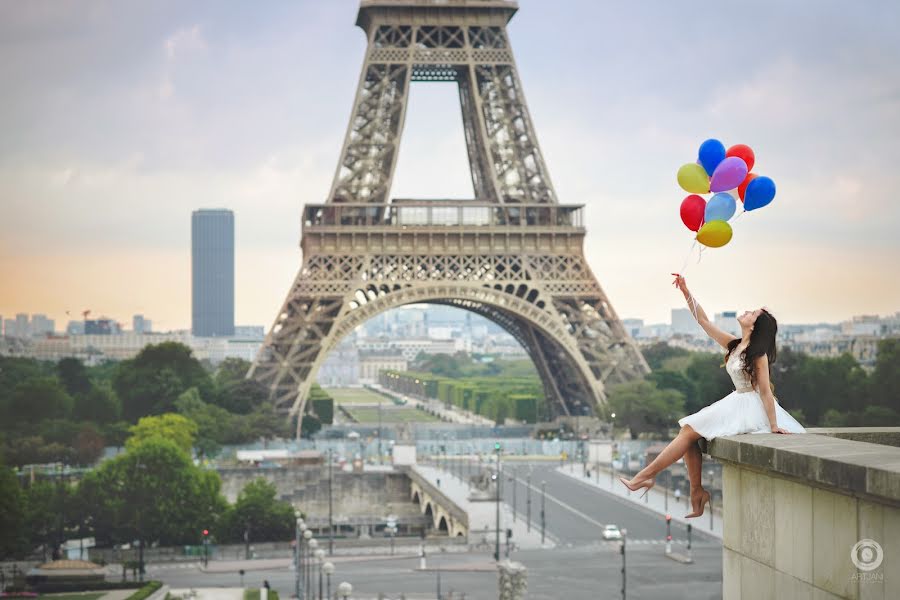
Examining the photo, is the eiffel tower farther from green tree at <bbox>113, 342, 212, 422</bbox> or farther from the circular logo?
the circular logo

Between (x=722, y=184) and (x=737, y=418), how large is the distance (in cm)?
239

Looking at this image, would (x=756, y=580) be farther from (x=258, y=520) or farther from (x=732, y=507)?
(x=258, y=520)

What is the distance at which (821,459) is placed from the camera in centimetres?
579

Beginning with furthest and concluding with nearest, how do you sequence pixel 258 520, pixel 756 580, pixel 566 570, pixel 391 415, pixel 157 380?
pixel 391 415 < pixel 157 380 < pixel 258 520 < pixel 566 570 < pixel 756 580

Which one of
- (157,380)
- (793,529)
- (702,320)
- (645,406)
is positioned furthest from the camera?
(157,380)

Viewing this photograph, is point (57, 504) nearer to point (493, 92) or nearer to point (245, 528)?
point (245, 528)

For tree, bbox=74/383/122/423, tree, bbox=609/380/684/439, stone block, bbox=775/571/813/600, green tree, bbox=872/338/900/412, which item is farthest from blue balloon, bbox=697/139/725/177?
tree, bbox=74/383/122/423

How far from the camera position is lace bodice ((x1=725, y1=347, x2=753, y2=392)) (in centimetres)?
756

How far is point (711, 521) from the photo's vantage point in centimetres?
6025

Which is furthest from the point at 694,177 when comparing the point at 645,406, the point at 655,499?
the point at 645,406

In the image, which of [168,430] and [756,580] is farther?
[168,430]

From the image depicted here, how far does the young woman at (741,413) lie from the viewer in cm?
718

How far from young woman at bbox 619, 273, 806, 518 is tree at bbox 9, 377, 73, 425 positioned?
7817cm

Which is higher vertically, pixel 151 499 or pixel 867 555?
pixel 867 555
